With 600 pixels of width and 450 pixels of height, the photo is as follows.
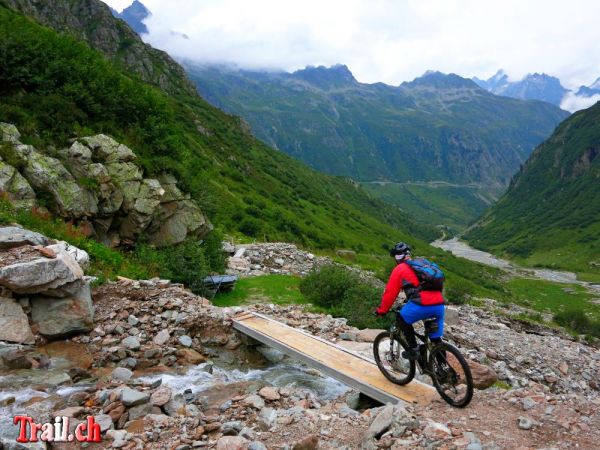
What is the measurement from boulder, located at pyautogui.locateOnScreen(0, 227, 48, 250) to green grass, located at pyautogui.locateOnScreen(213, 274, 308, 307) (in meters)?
9.09

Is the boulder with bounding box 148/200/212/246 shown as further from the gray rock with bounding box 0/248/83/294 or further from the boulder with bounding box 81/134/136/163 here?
the gray rock with bounding box 0/248/83/294

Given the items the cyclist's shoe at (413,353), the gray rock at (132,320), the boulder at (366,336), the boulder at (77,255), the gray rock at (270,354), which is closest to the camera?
the cyclist's shoe at (413,353)

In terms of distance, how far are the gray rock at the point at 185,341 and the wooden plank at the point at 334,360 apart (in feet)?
6.15

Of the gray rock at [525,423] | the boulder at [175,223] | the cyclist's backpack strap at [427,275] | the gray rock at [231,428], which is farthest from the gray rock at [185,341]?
the gray rock at [525,423]

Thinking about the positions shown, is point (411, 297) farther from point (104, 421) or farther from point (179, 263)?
point (179, 263)

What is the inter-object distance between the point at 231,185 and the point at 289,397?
69192 mm

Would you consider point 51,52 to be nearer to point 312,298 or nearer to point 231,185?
point 312,298

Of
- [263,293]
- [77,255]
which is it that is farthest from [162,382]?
[263,293]

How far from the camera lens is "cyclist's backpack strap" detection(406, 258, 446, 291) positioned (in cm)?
861

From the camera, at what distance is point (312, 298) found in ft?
75.8

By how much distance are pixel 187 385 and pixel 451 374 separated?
7188 mm

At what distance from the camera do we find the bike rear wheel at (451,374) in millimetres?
8405

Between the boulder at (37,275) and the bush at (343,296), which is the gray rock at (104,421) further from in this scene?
the bush at (343,296)

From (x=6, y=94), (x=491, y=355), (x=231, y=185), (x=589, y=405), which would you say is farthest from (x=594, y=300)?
(x=6, y=94)
